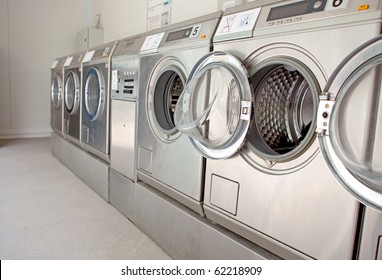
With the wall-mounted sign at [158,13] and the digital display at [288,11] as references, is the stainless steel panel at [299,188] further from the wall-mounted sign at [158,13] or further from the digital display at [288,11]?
the wall-mounted sign at [158,13]

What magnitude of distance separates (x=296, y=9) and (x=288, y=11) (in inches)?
1.3

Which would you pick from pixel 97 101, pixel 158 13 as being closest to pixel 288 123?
pixel 97 101

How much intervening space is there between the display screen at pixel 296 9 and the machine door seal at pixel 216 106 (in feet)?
0.70

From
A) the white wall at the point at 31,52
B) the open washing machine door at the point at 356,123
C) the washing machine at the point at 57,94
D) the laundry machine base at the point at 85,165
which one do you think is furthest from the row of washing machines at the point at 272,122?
the white wall at the point at 31,52

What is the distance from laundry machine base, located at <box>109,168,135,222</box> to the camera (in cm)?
208

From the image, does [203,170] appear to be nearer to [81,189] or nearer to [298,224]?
[298,224]

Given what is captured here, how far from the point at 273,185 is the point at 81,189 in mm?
1996

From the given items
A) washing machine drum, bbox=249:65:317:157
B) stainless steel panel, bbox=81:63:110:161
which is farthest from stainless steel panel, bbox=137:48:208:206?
stainless steel panel, bbox=81:63:110:161

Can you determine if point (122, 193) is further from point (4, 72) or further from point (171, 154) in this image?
point (4, 72)

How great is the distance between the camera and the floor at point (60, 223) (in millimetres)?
1660

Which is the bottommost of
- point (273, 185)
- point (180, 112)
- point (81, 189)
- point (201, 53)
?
point (81, 189)
